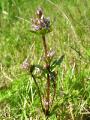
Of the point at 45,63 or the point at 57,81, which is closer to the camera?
the point at 45,63

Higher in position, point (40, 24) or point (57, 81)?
point (40, 24)

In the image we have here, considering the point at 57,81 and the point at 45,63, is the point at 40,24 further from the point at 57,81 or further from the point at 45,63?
the point at 57,81

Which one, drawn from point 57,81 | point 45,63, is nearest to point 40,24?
point 45,63

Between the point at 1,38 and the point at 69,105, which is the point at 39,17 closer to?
the point at 69,105

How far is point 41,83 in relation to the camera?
2117 millimetres

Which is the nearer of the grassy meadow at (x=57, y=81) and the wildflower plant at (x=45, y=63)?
the wildflower plant at (x=45, y=63)

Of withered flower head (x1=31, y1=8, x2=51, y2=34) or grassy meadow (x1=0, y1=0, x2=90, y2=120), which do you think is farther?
grassy meadow (x1=0, y1=0, x2=90, y2=120)

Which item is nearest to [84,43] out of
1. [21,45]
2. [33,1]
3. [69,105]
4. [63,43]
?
[63,43]

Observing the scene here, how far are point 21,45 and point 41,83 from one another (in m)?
1.30

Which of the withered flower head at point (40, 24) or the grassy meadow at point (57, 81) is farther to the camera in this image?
the grassy meadow at point (57, 81)

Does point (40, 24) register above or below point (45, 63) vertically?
Result: above

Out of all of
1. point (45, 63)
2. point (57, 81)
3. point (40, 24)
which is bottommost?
point (57, 81)

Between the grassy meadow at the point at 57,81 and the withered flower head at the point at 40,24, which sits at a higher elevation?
the withered flower head at the point at 40,24

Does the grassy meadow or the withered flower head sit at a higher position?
the withered flower head
